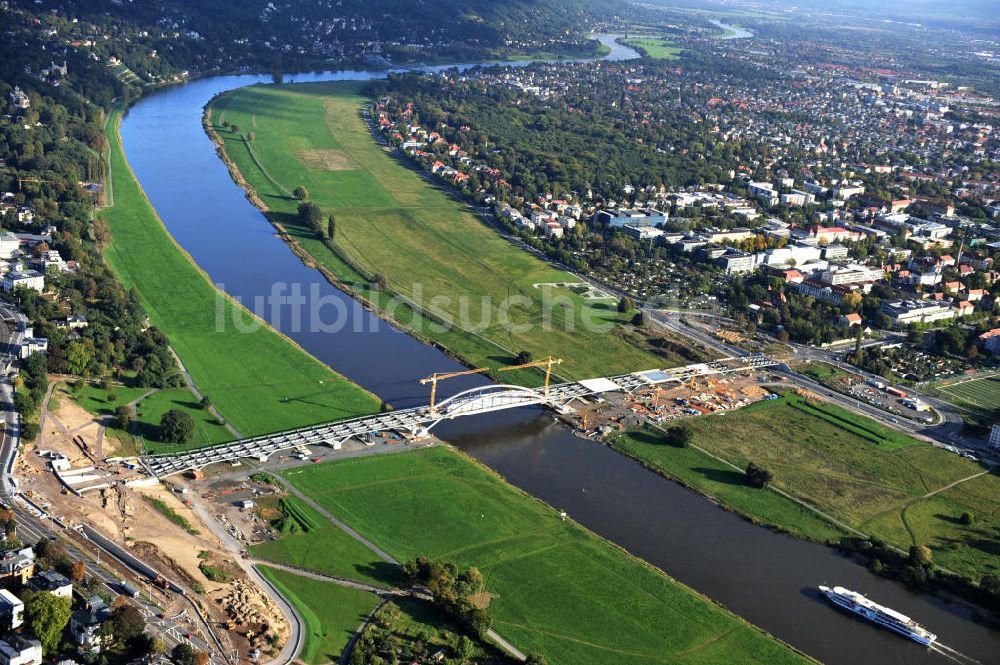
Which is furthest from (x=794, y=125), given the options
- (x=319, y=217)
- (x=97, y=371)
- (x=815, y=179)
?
(x=97, y=371)

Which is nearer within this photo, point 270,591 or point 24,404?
point 270,591

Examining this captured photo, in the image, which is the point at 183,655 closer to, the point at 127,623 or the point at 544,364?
the point at 127,623

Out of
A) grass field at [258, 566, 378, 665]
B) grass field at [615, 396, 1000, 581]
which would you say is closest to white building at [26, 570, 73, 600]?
grass field at [258, 566, 378, 665]

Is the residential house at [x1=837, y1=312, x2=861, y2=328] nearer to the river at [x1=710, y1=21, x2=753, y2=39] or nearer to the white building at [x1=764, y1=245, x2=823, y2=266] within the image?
the white building at [x1=764, y1=245, x2=823, y2=266]

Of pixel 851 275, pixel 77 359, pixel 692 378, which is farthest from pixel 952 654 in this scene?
pixel 851 275

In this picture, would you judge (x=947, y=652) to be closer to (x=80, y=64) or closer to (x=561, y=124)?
(x=561, y=124)

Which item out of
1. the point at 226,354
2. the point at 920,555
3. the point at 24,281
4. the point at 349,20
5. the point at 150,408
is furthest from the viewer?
the point at 349,20
